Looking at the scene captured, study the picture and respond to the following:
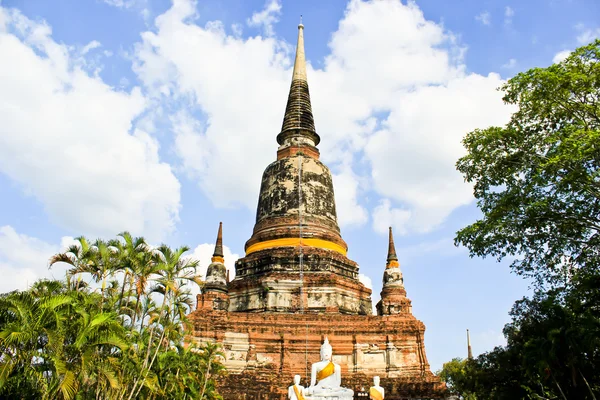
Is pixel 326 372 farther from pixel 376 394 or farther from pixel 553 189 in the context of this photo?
pixel 553 189

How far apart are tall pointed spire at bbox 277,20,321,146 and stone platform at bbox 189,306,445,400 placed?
12.6 meters

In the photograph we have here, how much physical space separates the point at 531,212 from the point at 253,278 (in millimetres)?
15250

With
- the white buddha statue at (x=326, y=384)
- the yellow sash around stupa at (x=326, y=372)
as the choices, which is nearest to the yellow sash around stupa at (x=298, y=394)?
the white buddha statue at (x=326, y=384)

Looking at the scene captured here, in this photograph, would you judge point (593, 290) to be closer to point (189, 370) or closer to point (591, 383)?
point (591, 383)

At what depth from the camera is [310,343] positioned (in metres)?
22.7

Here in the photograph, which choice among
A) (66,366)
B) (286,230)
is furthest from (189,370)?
(286,230)

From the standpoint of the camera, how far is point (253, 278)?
26.6 meters

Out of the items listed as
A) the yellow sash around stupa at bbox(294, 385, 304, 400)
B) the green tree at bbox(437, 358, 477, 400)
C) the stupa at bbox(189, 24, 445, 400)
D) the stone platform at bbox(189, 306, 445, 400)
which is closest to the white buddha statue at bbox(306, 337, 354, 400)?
the yellow sash around stupa at bbox(294, 385, 304, 400)

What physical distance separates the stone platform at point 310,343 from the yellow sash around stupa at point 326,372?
8246 mm

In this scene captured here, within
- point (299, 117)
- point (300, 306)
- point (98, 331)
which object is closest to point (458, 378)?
point (300, 306)

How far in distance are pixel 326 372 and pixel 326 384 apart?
1.01 ft

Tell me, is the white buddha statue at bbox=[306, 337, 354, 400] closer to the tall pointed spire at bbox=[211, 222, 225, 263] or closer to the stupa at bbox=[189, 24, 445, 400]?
the stupa at bbox=[189, 24, 445, 400]

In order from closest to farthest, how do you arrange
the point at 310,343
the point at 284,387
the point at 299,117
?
the point at 284,387, the point at 310,343, the point at 299,117

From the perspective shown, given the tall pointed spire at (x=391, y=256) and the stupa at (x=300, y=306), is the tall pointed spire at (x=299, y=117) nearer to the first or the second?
the stupa at (x=300, y=306)
